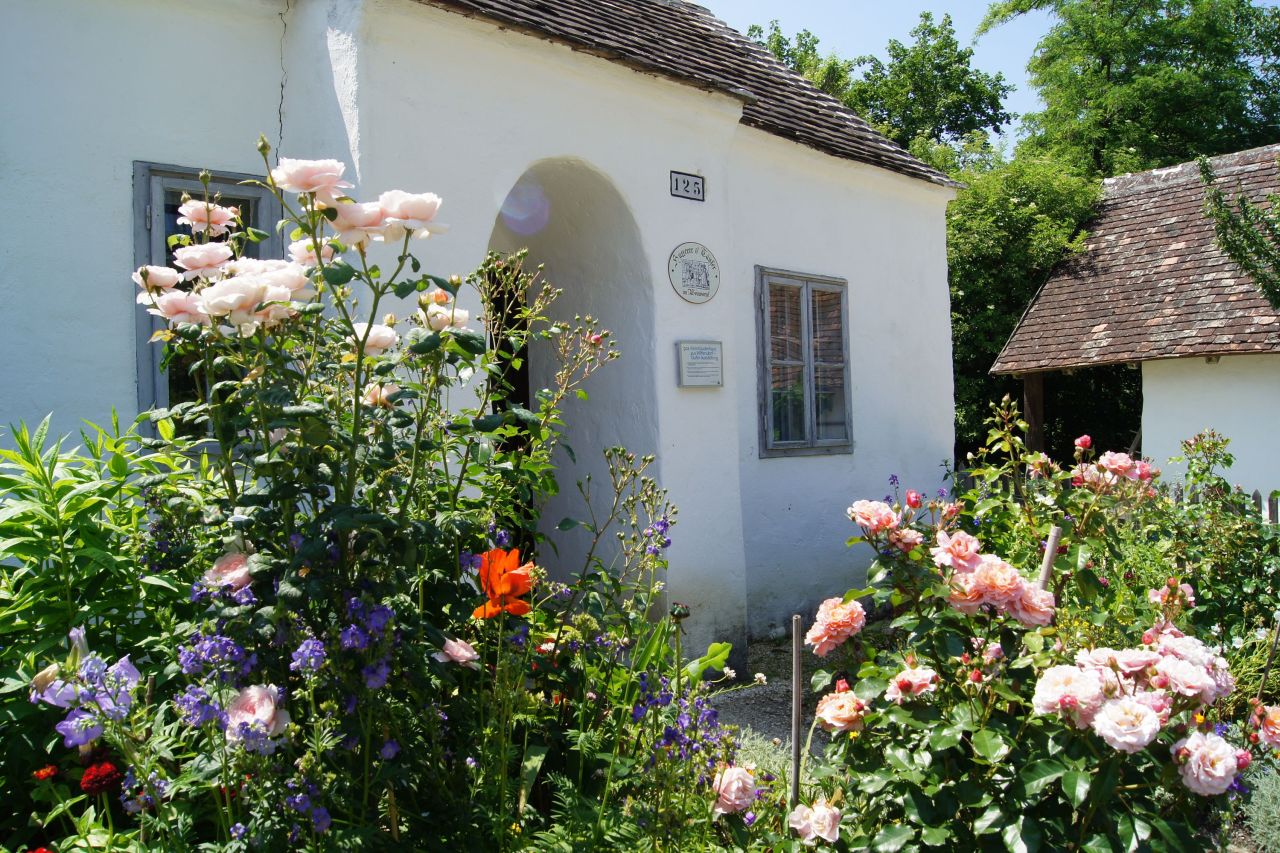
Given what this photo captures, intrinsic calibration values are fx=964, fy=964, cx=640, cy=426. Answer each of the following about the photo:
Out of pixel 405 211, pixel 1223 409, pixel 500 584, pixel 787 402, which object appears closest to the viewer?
pixel 405 211

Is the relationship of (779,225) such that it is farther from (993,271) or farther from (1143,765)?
(993,271)

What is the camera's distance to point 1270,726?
259 centimetres

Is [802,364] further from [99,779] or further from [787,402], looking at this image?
[99,779]

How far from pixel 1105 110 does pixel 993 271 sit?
941cm

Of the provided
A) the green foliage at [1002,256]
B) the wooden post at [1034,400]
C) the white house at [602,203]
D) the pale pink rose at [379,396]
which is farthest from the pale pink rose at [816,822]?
the green foliage at [1002,256]

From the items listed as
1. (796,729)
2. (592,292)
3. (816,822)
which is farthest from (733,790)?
(592,292)

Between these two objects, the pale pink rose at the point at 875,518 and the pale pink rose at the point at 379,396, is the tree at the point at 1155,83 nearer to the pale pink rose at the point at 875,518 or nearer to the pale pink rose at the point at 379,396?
the pale pink rose at the point at 875,518

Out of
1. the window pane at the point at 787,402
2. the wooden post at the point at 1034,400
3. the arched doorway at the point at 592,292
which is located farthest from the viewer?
the wooden post at the point at 1034,400

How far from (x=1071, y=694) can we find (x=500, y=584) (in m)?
1.31

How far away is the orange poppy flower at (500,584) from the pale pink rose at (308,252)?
0.81m

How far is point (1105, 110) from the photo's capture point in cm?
2128

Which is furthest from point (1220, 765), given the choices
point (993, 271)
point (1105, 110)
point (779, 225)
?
point (1105, 110)

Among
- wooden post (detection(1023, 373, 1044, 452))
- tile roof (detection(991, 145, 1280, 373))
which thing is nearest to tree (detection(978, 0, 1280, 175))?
tile roof (detection(991, 145, 1280, 373))

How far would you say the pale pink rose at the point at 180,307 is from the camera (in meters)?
2.16
